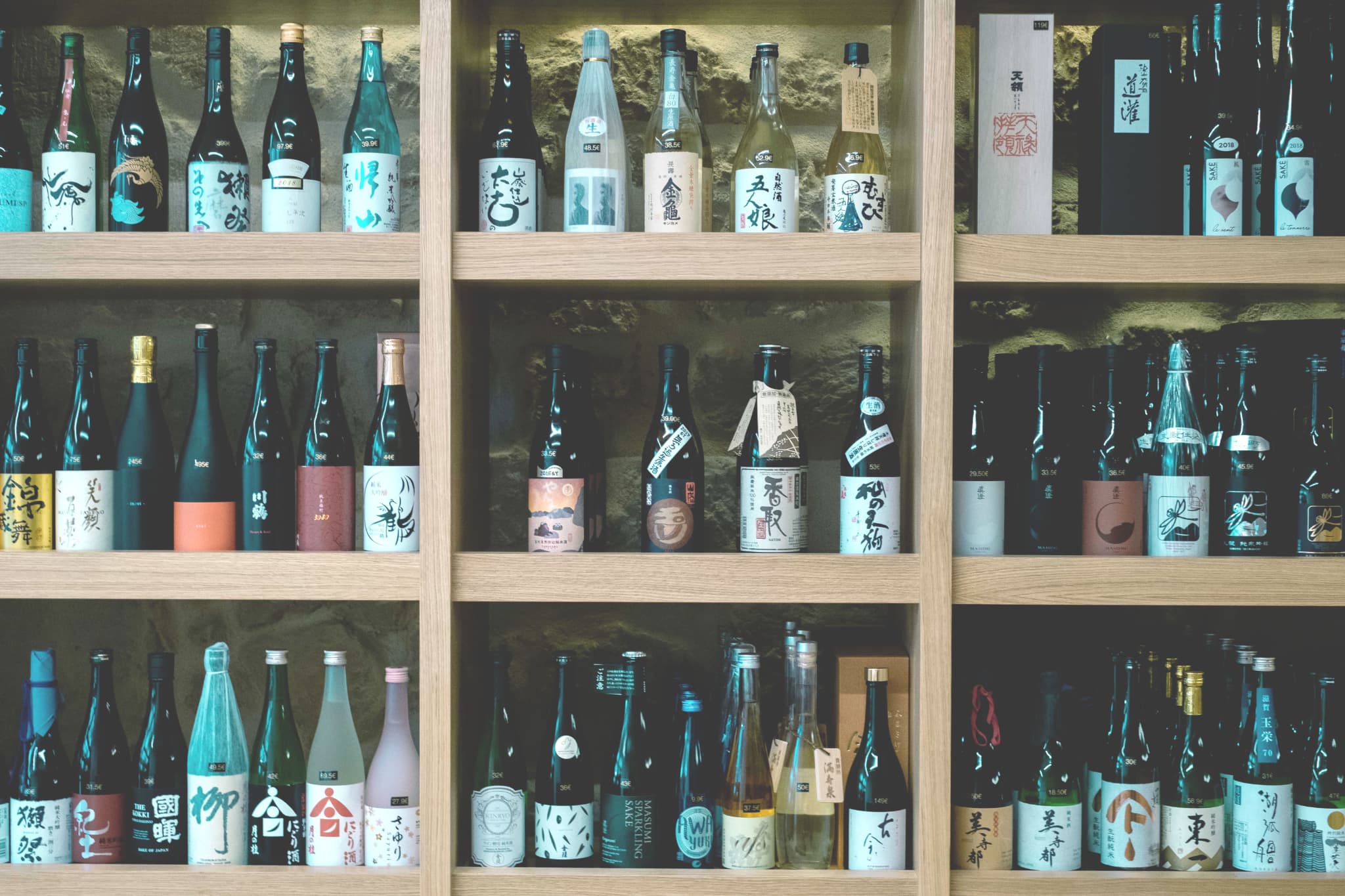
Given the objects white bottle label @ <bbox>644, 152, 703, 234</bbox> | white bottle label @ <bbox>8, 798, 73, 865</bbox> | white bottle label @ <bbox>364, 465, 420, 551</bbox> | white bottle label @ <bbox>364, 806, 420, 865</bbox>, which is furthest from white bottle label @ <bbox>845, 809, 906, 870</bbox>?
white bottle label @ <bbox>8, 798, 73, 865</bbox>

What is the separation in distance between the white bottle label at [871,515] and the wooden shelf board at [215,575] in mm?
521

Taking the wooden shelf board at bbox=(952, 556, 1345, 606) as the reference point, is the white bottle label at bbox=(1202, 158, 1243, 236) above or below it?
above

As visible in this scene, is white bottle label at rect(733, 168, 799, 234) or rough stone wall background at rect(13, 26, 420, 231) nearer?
white bottle label at rect(733, 168, 799, 234)

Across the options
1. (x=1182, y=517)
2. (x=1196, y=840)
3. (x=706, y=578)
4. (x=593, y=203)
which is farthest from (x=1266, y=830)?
(x=593, y=203)

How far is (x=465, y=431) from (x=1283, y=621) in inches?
48.2

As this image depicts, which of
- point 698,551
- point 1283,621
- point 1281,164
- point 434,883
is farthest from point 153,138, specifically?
point 1283,621

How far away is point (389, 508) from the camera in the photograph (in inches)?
51.6

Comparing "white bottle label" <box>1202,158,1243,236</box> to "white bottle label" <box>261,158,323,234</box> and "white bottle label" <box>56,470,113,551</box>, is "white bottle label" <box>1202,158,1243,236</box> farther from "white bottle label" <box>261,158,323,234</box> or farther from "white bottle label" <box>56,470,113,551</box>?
"white bottle label" <box>56,470,113,551</box>

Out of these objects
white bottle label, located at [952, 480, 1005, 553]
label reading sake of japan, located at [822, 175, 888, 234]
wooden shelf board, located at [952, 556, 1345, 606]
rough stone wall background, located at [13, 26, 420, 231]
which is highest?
rough stone wall background, located at [13, 26, 420, 231]

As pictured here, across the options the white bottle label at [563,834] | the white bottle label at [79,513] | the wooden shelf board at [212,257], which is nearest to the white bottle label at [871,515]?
the white bottle label at [563,834]

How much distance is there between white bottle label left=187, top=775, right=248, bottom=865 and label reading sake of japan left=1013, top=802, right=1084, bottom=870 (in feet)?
3.16

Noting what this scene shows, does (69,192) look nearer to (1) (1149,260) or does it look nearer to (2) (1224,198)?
(1) (1149,260)

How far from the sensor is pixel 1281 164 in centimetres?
131

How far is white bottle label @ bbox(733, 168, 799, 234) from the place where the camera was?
1.32 meters
